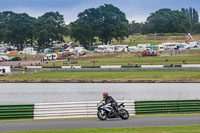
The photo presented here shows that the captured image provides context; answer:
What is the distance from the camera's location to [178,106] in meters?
29.1

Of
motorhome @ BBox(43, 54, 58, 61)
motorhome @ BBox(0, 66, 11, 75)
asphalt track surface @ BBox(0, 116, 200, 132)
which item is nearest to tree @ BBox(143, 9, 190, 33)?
motorhome @ BBox(43, 54, 58, 61)

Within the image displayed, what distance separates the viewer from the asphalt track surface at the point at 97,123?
23.7m

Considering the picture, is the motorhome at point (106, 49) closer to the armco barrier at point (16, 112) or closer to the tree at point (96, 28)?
the tree at point (96, 28)

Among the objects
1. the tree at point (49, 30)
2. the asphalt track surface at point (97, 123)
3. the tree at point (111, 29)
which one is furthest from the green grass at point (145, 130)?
the tree at point (49, 30)

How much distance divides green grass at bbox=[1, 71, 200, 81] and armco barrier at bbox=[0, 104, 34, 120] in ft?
142

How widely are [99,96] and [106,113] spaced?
30.4 meters

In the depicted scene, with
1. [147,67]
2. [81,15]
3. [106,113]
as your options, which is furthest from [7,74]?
[81,15]

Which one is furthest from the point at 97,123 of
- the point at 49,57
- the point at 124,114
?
the point at 49,57

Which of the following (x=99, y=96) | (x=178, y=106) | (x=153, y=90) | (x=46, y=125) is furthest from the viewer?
(x=153, y=90)

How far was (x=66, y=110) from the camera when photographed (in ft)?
90.7

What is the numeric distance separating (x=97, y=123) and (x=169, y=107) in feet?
21.6

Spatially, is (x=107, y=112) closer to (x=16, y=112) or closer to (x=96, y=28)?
(x=16, y=112)

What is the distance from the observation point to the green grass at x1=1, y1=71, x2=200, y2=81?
69.6 m

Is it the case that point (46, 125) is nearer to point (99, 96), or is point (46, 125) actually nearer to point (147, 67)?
point (99, 96)
